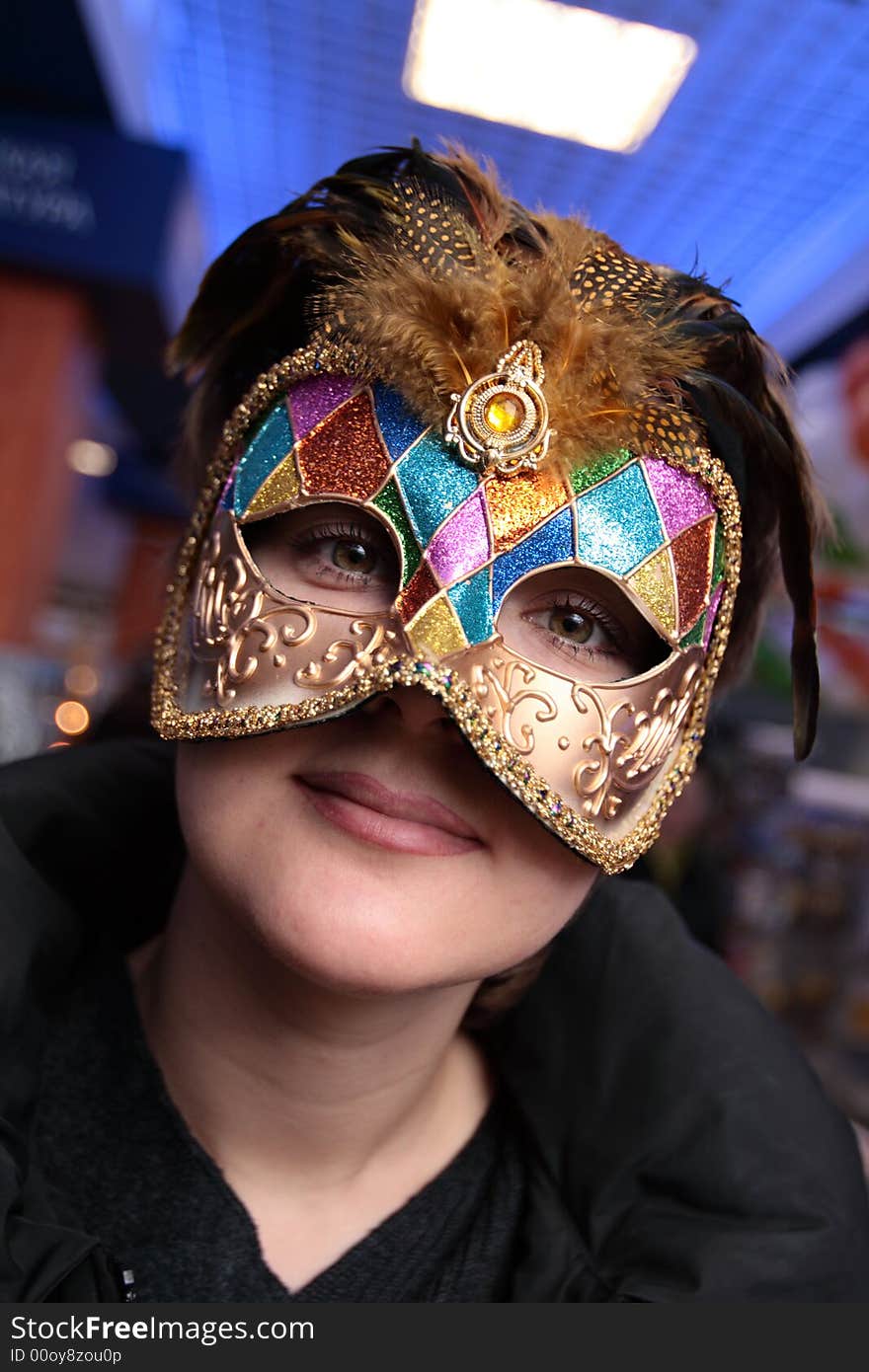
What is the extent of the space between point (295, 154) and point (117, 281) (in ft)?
2.84

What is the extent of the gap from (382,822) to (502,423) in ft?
1.25

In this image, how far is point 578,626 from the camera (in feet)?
3.34

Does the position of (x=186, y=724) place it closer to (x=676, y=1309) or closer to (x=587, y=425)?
(x=587, y=425)

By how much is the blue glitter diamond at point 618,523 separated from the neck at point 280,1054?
18.0 inches

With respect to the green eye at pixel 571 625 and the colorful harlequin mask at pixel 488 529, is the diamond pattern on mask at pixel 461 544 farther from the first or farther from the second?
the green eye at pixel 571 625

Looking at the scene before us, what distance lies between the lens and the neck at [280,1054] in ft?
3.40

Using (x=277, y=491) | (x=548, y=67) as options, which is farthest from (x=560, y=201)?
(x=277, y=491)

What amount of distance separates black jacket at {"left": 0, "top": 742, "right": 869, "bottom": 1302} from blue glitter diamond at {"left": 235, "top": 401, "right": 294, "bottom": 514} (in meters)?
0.42

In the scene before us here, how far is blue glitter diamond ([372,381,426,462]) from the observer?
0.99 metres

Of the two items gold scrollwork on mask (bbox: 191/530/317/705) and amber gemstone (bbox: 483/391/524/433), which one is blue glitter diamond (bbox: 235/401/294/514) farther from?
amber gemstone (bbox: 483/391/524/433)

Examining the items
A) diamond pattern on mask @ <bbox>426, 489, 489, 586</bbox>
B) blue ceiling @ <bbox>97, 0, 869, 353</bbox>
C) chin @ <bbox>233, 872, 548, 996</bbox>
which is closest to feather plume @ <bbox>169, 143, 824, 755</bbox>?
diamond pattern on mask @ <bbox>426, 489, 489, 586</bbox>

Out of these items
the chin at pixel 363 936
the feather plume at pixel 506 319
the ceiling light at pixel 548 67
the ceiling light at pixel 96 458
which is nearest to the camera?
the chin at pixel 363 936

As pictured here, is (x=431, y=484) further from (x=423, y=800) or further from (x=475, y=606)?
(x=423, y=800)

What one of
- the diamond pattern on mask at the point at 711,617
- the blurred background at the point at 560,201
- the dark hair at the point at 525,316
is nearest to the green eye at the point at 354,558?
the dark hair at the point at 525,316
